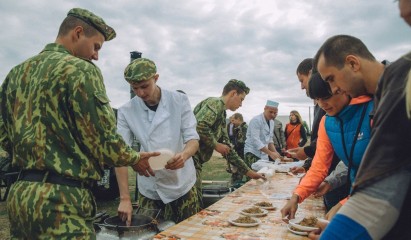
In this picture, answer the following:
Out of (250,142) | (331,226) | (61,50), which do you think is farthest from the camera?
(250,142)

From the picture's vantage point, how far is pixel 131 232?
1.83 metres

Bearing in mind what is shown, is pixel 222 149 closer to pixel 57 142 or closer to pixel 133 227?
pixel 133 227

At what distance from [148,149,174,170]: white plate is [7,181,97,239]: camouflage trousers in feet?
2.86

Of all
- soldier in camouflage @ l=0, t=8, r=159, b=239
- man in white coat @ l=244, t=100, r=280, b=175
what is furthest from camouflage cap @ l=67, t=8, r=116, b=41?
man in white coat @ l=244, t=100, r=280, b=175

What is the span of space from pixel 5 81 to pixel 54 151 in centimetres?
51

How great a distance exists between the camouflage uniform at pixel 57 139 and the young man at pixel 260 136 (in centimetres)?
478

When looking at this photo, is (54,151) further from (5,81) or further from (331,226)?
(331,226)

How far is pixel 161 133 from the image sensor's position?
108 inches

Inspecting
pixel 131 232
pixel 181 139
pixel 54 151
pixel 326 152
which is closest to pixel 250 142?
pixel 181 139

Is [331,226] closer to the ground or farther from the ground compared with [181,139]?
closer to the ground

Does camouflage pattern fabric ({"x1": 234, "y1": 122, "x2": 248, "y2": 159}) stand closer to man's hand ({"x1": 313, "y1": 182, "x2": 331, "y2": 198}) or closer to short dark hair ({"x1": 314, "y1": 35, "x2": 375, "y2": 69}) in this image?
man's hand ({"x1": 313, "y1": 182, "x2": 331, "y2": 198})

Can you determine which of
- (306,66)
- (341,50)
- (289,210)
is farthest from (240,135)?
(341,50)

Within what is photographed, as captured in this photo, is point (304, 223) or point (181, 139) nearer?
point (304, 223)

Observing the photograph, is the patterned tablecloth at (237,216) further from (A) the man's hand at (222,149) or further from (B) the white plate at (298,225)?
(A) the man's hand at (222,149)
